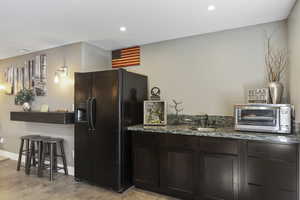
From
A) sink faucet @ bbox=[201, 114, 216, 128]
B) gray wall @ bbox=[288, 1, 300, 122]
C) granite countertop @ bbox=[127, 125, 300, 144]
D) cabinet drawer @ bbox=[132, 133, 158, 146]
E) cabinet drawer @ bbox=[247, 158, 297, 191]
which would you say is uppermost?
gray wall @ bbox=[288, 1, 300, 122]

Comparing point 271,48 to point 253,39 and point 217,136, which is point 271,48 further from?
point 217,136

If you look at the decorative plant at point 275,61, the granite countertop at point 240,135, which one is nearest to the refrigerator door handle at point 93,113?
the granite countertop at point 240,135

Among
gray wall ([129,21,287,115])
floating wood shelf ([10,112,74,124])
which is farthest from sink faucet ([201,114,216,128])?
floating wood shelf ([10,112,74,124])

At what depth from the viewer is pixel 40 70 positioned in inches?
155

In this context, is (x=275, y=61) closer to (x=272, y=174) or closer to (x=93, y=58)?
(x=272, y=174)

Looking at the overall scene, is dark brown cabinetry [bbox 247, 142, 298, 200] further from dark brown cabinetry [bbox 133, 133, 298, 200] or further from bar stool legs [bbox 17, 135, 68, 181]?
bar stool legs [bbox 17, 135, 68, 181]

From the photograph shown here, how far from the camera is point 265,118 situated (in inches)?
86.0

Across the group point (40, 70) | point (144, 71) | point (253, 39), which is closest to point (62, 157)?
point (40, 70)

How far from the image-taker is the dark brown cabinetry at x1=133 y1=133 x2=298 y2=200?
1978 millimetres

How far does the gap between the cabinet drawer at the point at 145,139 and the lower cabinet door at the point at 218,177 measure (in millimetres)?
719

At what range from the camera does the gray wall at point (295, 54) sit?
6.68ft

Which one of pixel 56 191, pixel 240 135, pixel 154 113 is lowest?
pixel 56 191

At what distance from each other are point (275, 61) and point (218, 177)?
1.90 metres

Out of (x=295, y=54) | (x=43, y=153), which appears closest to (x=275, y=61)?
(x=295, y=54)
